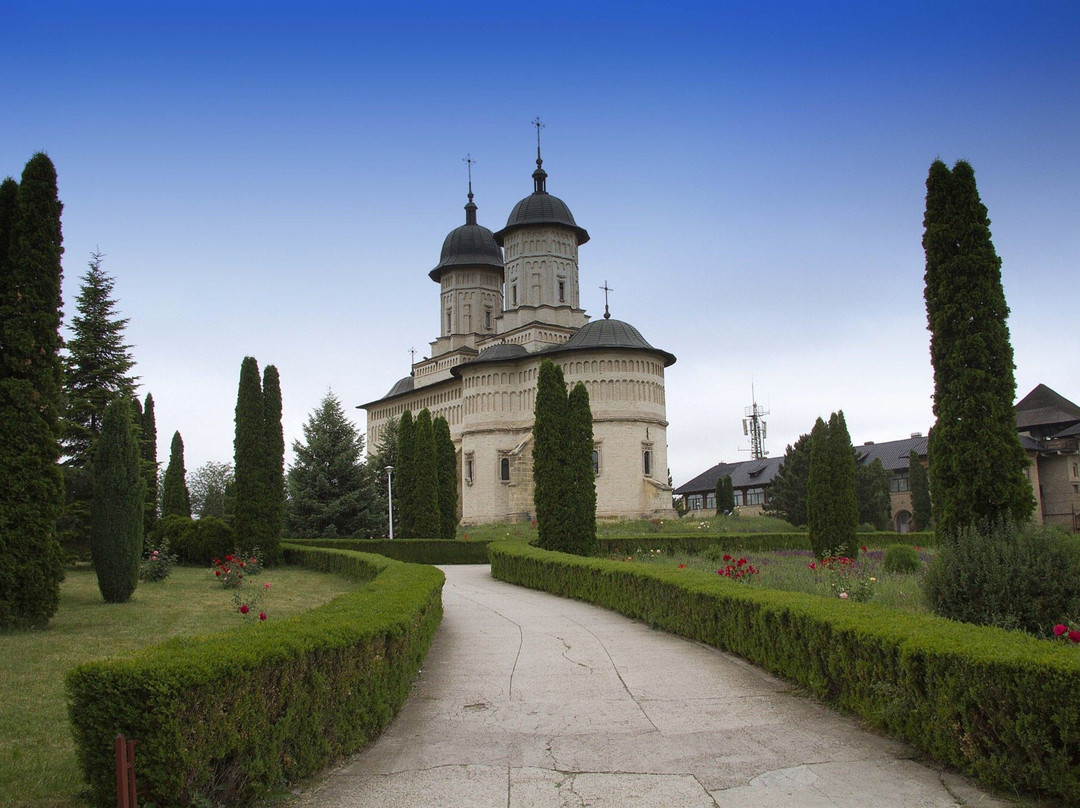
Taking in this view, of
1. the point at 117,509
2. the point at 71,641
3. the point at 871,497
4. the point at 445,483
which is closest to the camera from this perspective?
the point at 71,641

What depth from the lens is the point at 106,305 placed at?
2273cm

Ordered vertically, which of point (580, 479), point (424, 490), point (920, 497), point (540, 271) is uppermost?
point (540, 271)

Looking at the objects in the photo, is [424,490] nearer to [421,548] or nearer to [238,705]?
[421,548]

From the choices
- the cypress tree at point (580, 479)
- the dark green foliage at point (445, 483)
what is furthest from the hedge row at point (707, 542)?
the dark green foliage at point (445, 483)

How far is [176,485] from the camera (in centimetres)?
3083

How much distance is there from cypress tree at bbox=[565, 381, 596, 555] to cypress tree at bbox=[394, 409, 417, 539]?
415 inches

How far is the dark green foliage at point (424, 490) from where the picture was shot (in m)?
29.0

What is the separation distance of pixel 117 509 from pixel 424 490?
17185 mm

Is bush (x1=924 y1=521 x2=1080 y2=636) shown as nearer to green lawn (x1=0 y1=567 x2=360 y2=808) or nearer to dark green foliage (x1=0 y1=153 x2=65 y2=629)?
green lawn (x1=0 y1=567 x2=360 y2=808)

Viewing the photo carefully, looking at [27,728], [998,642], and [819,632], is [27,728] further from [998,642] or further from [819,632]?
[998,642]

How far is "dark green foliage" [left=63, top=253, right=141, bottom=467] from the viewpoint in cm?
2066

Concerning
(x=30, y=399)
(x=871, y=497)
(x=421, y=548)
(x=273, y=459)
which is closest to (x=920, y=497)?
(x=871, y=497)

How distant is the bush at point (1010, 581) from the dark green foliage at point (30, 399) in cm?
981

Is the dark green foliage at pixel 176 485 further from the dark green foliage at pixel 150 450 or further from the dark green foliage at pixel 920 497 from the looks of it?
the dark green foliage at pixel 920 497
